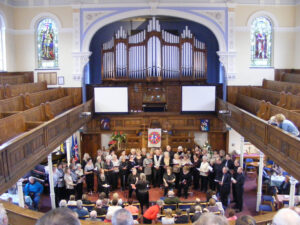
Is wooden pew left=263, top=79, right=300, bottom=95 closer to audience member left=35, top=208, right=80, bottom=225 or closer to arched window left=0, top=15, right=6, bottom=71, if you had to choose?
audience member left=35, top=208, right=80, bottom=225

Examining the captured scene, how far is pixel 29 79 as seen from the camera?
1752 cm

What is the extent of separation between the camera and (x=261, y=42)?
17750 mm

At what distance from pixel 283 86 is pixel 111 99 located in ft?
26.5

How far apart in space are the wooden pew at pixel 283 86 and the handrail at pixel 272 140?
7.55 feet

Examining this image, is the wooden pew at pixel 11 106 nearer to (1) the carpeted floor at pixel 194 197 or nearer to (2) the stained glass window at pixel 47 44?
(1) the carpeted floor at pixel 194 197

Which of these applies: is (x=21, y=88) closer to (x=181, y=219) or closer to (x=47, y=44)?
(x=47, y=44)

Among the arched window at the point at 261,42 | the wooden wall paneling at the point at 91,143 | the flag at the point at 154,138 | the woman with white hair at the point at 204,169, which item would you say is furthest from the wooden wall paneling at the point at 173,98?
the woman with white hair at the point at 204,169

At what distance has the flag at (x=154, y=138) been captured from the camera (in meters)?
16.4

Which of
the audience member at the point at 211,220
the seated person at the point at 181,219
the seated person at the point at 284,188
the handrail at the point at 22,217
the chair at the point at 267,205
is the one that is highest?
the audience member at the point at 211,220

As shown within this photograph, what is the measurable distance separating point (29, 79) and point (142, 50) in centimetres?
590

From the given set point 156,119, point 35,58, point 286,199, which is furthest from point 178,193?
point 35,58

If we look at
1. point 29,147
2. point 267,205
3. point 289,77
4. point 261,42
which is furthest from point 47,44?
point 267,205

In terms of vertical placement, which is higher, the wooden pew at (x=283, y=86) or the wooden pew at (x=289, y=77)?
the wooden pew at (x=289, y=77)

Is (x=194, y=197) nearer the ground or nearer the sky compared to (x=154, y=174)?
nearer the ground
